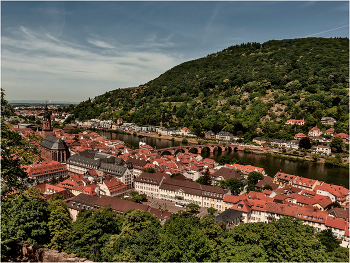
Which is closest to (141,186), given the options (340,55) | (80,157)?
(80,157)

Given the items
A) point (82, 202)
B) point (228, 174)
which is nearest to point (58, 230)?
point (82, 202)

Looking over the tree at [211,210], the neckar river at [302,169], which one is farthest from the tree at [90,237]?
the neckar river at [302,169]

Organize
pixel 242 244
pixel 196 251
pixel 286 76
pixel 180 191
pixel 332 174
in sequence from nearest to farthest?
pixel 196 251, pixel 242 244, pixel 180 191, pixel 332 174, pixel 286 76

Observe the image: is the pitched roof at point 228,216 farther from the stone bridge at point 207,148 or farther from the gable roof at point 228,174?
the stone bridge at point 207,148

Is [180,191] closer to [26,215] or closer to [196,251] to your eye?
[196,251]

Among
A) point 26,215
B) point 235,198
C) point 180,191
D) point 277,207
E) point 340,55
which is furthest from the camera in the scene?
point 340,55

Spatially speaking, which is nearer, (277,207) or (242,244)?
(242,244)

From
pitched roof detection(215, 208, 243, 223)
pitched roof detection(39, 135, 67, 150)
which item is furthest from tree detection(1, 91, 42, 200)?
pitched roof detection(39, 135, 67, 150)
